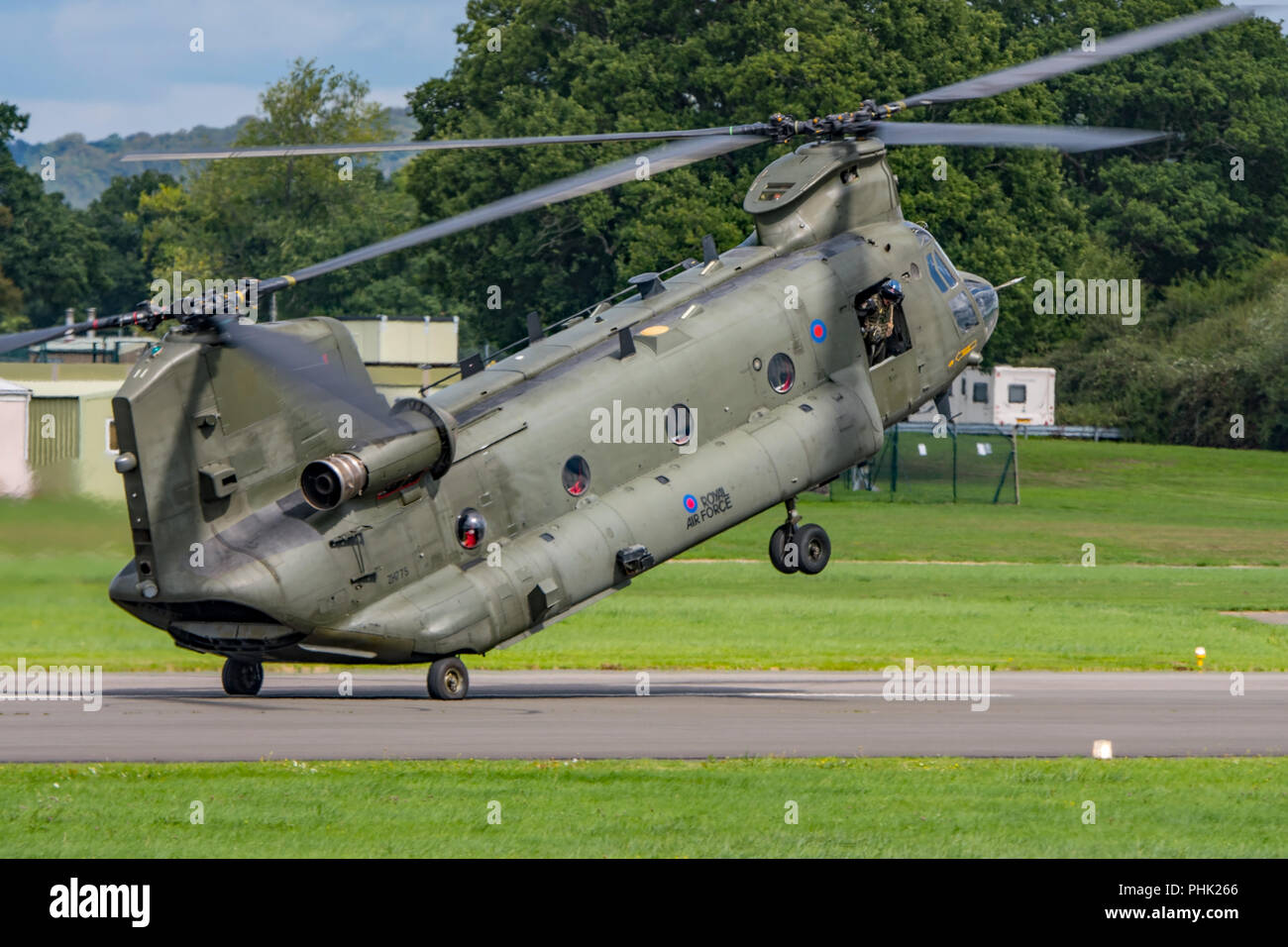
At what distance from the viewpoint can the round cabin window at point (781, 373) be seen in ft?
94.6

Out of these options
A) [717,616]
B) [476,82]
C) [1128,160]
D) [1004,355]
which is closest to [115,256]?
[476,82]

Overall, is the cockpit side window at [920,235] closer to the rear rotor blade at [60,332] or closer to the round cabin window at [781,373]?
the round cabin window at [781,373]

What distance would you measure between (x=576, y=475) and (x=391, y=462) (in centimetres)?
340

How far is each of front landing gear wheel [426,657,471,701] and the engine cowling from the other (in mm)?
2693

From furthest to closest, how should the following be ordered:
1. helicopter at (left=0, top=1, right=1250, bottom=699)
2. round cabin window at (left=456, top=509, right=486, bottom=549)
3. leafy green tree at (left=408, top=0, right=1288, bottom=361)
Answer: leafy green tree at (left=408, top=0, right=1288, bottom=361), round cabin window at (left=456, top=509, right=486, bottom=549), helicopter at (left=0, top=1, right=1250, bottom=699)

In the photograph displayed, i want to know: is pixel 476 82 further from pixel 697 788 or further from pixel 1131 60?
pixel 697 788

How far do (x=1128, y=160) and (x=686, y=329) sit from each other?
→ 343 feet

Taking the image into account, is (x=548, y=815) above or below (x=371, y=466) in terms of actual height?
below

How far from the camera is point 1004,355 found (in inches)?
3676

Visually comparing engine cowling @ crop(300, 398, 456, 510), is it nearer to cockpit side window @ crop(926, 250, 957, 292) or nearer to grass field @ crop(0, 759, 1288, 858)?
grass field @ crop(0, 759, 1288, 858)

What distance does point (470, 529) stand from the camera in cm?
2539

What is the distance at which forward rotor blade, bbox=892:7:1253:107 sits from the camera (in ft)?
71.8
